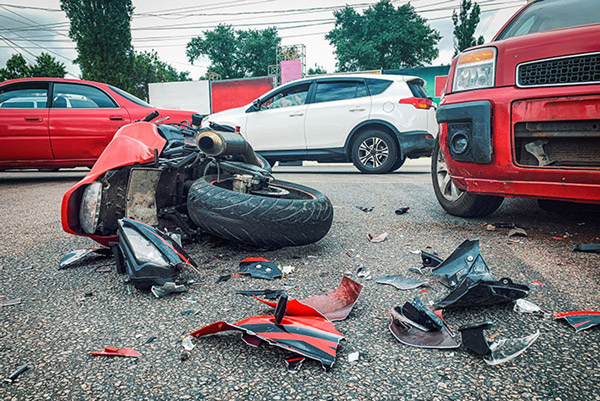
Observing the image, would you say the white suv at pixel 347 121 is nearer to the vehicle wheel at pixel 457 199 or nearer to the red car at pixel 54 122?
the red car at pixel 54 122

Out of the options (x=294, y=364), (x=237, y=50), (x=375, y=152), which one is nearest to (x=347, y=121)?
(x=375, y=152)

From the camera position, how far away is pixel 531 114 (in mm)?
2590

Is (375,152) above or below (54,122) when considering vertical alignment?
below

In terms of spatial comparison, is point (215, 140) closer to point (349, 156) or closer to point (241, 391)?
point (241, 391)

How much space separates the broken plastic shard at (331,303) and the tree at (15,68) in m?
38.7

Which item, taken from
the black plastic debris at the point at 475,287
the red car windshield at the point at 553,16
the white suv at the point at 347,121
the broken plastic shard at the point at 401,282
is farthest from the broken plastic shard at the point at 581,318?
the white suv at the point at 347,121

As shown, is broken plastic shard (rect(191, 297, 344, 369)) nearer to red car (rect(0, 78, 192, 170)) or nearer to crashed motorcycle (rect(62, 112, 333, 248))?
crashed motorcycle (rect(62, 112, 333, 248))

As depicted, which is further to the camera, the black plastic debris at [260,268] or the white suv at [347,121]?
the white suv at [347,121]

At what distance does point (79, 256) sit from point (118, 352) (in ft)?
4.14

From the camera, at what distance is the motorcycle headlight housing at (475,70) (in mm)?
2848

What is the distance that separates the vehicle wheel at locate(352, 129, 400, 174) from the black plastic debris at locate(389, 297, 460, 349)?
6.02 metres

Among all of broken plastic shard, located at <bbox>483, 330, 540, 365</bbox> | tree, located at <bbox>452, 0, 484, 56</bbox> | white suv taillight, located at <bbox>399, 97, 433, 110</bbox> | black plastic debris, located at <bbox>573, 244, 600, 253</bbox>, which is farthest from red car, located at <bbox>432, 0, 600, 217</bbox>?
tree, located at <bbox>452, 0, 484, 56</bbox>

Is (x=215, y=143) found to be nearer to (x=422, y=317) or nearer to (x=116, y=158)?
(x=116, y=158)

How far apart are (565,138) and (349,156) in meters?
5.35
